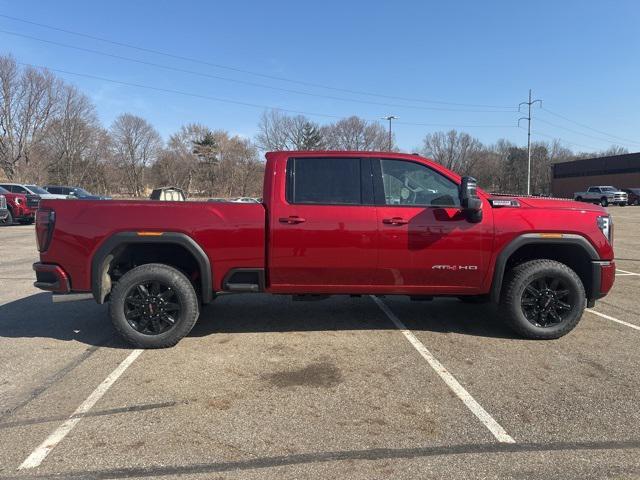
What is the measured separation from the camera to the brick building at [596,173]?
58.1 meters

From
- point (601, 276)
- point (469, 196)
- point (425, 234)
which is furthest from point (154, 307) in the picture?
point (601, 276)

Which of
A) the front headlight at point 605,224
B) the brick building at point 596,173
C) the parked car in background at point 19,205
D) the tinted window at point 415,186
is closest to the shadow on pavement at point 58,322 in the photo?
the tinted window at point 415,186

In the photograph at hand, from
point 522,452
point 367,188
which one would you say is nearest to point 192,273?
point 367,188

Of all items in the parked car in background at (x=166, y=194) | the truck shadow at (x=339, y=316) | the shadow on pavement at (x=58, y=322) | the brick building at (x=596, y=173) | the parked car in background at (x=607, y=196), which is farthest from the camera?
the brick building at (x=596, y=173)

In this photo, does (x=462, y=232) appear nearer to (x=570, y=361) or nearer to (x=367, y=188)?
(x=367, y=188)

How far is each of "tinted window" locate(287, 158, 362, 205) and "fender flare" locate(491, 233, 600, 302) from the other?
1615 mm

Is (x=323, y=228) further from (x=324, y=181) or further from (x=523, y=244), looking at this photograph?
(x=523, y=244)

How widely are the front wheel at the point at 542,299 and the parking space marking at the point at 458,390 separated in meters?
1.08

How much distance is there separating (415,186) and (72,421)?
3.72 metres

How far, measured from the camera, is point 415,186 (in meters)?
4.93

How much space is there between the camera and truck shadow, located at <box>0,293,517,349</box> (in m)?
5.38

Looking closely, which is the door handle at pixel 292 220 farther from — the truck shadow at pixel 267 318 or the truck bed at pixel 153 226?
the truck shadow at pixel 267 318

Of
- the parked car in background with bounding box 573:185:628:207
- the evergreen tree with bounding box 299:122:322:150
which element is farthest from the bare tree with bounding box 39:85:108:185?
the parked car in background with bounding box 573:185:628:207

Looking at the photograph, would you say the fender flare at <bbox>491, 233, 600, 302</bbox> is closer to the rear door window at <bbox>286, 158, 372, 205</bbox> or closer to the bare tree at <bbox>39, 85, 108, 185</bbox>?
the rear door window at <bbox>286, 158, 372, 205</bbox>
